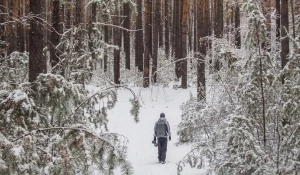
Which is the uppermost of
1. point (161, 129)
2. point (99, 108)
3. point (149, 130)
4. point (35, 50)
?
point (35, 50)

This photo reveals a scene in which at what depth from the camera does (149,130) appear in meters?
16.2

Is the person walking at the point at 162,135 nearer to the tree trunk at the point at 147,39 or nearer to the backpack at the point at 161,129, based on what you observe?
the backpack at the point at 161,129

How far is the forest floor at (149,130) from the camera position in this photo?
11586 millimetres

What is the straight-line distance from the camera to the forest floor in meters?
11.6

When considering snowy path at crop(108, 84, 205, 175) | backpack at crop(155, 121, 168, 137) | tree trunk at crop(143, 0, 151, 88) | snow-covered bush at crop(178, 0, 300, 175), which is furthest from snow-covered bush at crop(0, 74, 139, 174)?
tree trunk at crop(143, 0, 151, 88)

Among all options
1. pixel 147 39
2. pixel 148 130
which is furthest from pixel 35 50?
pixel 147 39

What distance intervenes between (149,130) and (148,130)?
4cm

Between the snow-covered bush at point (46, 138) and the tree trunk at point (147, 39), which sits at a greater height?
the tree trunk at point (147, 39)

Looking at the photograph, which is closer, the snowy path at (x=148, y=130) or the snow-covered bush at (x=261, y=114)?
the snow-covered bush at (x=261, y=114)

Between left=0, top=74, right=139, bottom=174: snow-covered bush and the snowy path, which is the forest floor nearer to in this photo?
the snowy path

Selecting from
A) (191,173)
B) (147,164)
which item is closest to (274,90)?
(191,173)

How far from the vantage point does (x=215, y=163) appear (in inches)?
304

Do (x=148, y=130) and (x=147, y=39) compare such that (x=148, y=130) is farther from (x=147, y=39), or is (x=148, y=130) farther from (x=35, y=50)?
(x=35, y=50)

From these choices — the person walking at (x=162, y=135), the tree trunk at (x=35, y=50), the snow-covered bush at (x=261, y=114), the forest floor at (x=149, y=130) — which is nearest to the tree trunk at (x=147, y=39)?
the forest floor at (x=149, y=130)
